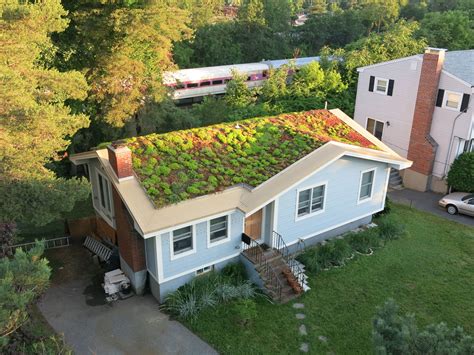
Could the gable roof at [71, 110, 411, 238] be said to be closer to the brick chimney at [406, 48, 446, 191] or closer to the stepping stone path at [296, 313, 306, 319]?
the stepping stone path at [296, 313, 306, 319]

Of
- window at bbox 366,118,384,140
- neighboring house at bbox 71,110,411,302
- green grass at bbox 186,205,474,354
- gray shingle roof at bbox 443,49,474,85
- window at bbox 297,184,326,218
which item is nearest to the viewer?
green grass at bbox 186,205,474,354

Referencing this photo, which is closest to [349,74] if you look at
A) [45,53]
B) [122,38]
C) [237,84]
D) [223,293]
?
[237,84]

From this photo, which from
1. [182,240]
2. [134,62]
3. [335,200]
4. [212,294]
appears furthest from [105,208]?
[335,200]

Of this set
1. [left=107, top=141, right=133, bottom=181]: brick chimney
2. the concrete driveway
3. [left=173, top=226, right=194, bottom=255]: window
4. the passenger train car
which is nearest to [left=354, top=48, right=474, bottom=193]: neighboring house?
[left=173, top=226, right=194, bottom=255]: window

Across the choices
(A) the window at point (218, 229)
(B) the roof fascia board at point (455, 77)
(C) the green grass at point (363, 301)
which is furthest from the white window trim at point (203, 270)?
(B) the roof fascia board at point (455, 77)

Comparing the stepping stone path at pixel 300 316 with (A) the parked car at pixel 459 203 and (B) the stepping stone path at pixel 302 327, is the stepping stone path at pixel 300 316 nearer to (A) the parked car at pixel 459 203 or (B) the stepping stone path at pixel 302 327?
(B) the stepping stone path at pixel 302 327

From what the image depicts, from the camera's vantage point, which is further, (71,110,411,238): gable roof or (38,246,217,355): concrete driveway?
(71,110,411,238): gable roof

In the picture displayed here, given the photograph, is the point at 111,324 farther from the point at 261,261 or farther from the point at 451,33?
the point at 451,33
